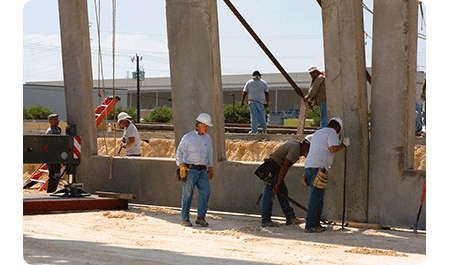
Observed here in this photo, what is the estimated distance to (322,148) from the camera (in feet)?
29.2

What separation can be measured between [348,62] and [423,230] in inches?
115

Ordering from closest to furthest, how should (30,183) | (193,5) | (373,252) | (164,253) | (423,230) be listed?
(164,253), (373,252), (423,230), (193,5), (30,183)

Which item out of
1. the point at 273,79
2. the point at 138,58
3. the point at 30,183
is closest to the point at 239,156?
the point at 30,183

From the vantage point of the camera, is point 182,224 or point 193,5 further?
point 193,5

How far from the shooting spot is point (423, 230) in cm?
896

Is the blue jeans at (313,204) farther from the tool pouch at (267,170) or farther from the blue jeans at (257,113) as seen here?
the blue jeans at (257,113)

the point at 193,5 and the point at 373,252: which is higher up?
the point at 193,5

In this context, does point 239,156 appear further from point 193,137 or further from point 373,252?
point 373,252

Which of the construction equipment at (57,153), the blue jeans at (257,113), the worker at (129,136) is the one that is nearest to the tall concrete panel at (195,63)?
the worker at (129,136)

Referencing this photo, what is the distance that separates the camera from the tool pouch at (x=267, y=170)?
9.50 metres

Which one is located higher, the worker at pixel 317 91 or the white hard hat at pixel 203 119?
the worker at pixel 317 91

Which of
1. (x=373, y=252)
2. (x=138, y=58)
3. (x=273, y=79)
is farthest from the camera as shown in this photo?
(x=273, y=79)

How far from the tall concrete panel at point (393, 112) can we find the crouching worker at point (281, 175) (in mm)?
1227

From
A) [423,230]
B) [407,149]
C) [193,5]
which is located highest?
[193,5]
